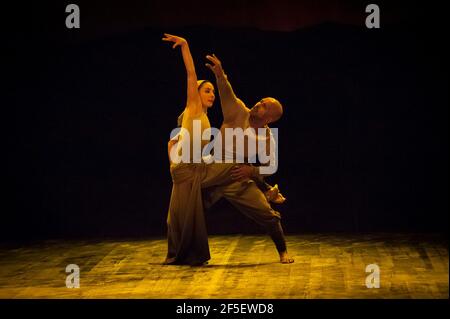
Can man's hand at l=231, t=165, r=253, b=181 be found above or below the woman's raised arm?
below

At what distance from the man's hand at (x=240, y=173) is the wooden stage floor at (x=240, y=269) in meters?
0.66

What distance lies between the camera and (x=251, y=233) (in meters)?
8.57

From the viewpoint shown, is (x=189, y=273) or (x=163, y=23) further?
(x=163, y=23)

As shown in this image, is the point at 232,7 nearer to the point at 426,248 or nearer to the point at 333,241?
the point at 333,241

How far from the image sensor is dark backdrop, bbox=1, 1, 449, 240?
967 centimetres

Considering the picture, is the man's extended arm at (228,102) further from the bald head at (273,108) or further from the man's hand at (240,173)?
the man's hand at (240,173)

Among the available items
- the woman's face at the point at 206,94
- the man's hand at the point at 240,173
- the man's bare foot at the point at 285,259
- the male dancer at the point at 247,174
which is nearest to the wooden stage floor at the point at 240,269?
the man's bare foot at the point at 285,259

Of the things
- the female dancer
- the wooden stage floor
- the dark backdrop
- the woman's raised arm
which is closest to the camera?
the wooden stage floor

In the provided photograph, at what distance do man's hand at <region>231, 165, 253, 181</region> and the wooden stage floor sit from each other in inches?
25.8

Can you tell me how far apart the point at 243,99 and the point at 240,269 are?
3700 millimetres

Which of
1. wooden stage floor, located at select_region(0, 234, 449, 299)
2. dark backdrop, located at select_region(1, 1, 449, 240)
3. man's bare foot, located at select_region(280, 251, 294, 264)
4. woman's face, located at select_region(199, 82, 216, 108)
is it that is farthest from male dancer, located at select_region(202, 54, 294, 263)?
dark backdrop, located at select_region(1, 1, 449, 240)

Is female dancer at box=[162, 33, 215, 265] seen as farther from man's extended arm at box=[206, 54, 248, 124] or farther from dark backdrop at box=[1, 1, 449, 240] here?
dark backdrop at box=[1, 1, 449, 240]

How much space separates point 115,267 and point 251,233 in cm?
204

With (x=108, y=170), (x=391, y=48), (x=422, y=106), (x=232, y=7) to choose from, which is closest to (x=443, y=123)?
(x=422, y=106)
